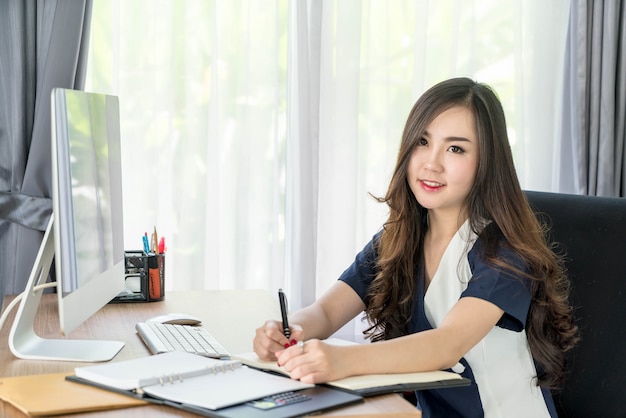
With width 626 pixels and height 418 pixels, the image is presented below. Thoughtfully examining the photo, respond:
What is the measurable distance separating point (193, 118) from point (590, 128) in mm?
1344

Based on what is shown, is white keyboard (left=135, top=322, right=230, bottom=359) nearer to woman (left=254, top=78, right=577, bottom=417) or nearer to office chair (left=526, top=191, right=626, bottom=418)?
woman (left=254, top=78, right=577, bottom=417)

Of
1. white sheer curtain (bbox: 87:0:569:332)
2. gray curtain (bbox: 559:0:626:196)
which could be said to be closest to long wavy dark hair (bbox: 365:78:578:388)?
white sheer curtain (bbox: 87:0:569:332)

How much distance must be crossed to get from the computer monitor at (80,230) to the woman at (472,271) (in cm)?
35

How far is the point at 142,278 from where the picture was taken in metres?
1.81

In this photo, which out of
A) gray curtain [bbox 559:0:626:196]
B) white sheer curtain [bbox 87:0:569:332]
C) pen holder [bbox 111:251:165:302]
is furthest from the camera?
gray curtain [bbox 559:0:626:196]

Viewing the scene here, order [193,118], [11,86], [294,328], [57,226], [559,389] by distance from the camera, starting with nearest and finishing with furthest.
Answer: [57,226], [294,328], [559,389], [11,86], [193,118]

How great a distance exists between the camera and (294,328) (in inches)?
56.4

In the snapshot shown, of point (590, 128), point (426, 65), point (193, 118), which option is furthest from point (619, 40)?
point (193, 118)

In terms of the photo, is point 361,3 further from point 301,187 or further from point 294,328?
point 294,328

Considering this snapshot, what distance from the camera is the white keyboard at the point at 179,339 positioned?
4.53 ft

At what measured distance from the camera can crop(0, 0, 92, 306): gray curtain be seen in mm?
2326

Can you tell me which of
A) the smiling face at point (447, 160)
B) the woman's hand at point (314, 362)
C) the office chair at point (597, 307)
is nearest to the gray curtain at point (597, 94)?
the office chair at point (597, 307)

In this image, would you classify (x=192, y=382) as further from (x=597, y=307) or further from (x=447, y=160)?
(x=597, y=307)

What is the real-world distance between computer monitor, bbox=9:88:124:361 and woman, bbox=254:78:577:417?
0.35 meters
